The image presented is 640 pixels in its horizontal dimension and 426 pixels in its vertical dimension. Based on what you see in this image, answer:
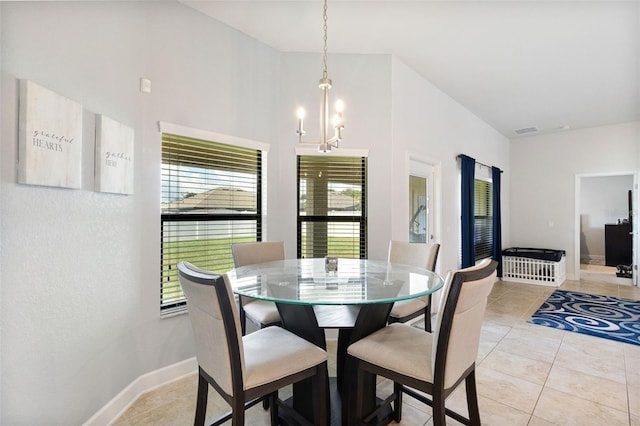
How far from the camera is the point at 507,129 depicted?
19.6ft

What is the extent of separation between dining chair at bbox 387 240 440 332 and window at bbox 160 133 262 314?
137cm

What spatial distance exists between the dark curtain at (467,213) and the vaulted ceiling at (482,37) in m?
1.03

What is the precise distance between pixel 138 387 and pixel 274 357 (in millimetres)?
1412

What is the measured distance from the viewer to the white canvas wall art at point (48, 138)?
1398 mm

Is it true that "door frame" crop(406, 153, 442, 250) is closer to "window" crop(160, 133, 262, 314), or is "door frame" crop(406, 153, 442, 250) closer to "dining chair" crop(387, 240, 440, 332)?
"dining chair" crop(387, 240, 440, 332)

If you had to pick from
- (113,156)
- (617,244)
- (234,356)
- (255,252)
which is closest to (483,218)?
(617,244)

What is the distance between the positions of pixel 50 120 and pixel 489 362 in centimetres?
354

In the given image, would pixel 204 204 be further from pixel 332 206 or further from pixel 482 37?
pixel 482 37

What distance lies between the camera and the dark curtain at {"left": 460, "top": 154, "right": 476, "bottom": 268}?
4680 mm

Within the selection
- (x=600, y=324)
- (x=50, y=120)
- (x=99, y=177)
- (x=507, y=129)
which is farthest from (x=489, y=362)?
(x=507, y=129)

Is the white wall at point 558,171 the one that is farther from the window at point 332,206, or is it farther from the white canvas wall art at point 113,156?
the white canvas wall art at point 113,156

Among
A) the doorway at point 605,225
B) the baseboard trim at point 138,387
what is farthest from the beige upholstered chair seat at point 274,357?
the doorway at point 605,225

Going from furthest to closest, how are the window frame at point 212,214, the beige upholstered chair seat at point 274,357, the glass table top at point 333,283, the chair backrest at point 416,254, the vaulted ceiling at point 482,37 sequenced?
1. the chair backrest at point 416,254
2. the vaulted ceiling at point 482,37
3. the window frame at point 212,214
4. the glass table top at point 333,283
5. the beige upholstered chair seat at point 274,357

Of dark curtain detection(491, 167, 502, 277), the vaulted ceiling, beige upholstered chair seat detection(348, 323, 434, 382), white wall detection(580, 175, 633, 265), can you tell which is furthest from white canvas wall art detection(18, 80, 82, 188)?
white wall detection(580, 175, 633, 265)
